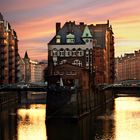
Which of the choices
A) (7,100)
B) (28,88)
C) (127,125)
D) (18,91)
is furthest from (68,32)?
(127,125)

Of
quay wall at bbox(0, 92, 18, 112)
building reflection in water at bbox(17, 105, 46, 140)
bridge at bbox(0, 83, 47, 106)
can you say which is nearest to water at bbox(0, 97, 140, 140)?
building reflection in water at bbox(17, 105, 46, 140)

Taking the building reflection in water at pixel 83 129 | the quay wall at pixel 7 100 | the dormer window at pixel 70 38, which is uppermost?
the dormer window at pixel 70 38

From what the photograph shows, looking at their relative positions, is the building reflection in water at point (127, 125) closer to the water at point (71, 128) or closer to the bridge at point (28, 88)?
the water at point (71, 128)

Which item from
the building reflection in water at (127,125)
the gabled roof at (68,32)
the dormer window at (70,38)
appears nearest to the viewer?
the building reflection in water at (127,125)

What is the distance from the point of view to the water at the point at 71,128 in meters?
92.9

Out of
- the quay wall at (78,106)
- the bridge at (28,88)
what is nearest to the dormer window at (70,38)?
the quay wall at (78,106)

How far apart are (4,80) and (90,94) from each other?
48.7 m

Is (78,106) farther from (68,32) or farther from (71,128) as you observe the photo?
(68,32)

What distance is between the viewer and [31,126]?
10731 centimetres

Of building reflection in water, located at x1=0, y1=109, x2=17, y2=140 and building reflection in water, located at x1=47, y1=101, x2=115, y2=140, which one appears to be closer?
building reflection in water, located at x1=0, y1=109, x2=17, y2=140

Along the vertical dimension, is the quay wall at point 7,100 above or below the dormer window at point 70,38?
below

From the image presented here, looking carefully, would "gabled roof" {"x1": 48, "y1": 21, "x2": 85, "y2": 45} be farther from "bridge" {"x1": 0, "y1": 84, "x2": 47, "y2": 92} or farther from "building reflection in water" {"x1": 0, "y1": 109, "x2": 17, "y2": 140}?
"building reflection in water" {"x1": 0, "y1": 109, "x2": 17, "y2": 140}

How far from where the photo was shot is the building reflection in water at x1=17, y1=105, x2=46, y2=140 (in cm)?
9309

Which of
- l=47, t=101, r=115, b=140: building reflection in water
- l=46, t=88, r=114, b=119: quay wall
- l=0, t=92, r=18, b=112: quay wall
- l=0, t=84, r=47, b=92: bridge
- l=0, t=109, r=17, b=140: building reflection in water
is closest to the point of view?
l=0, t=109, r=17, b=140: building reflection in water
